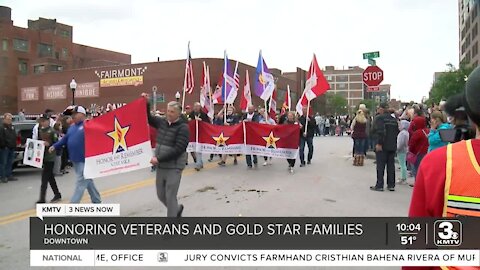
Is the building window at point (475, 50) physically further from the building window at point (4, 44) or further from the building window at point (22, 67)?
the building window at point (4, 44)

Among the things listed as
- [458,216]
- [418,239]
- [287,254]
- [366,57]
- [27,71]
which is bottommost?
[287,254]

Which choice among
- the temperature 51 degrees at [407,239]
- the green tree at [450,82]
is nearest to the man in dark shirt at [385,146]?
the temperature 51 degrees at [407,239]

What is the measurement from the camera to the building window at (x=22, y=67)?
213ft

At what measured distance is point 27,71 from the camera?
6575 centimetres

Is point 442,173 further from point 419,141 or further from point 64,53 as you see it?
point 64,53

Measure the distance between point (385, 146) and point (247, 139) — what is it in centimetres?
469

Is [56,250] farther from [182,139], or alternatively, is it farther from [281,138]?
[281,138]

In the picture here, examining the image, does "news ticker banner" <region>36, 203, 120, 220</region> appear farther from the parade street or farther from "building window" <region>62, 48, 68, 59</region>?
"building window" <region>62, 48, 68, 59</region>

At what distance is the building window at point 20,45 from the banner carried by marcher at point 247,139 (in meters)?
64.2

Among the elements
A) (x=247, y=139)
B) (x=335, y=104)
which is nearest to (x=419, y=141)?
(x=247, y=139)

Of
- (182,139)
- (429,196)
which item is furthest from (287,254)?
(182,139)

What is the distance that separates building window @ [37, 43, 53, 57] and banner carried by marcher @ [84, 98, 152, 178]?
71.8 meters

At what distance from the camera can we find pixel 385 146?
877cm

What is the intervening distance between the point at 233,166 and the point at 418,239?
10724 mm
